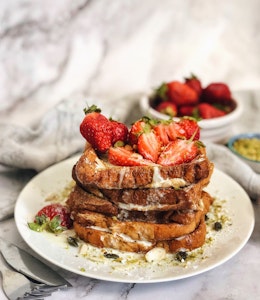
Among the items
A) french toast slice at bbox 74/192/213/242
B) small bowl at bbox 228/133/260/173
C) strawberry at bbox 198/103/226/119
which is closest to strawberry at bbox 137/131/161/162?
french toast slice at bbox 74/192/213/242

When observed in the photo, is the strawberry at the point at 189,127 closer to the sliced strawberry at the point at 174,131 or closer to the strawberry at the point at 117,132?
the sliced strawberry at the point at 174,131

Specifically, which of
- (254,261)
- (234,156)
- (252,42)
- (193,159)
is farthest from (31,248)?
(252,42)

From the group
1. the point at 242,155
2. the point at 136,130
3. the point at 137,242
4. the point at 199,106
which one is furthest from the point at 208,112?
the point at 137,242

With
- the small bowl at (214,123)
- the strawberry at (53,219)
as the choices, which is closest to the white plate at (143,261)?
the strawberry at (53,219)

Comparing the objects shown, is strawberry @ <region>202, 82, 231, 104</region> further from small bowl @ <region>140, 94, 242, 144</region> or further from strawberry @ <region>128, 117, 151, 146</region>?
strawberry @ <region>128, 117, 151, 146</region>

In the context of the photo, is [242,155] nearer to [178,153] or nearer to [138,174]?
[178,153]
